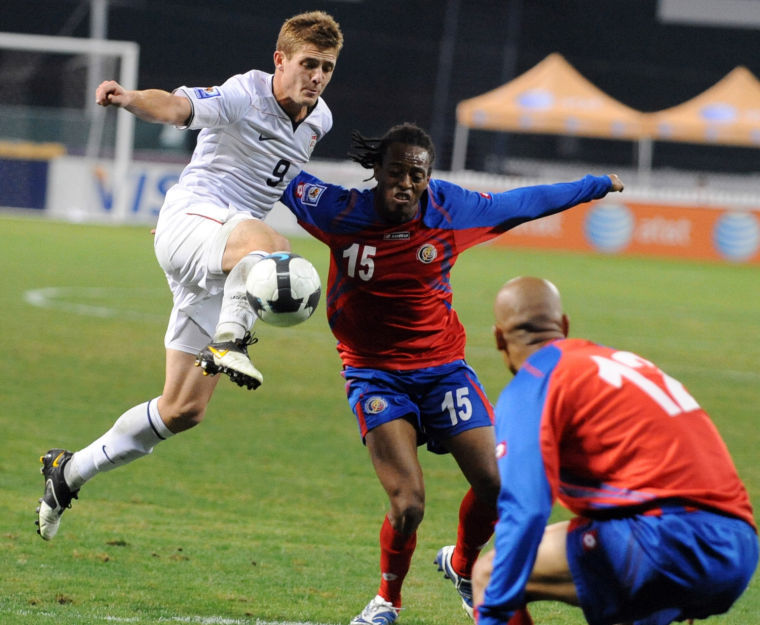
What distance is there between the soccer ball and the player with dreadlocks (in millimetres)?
592

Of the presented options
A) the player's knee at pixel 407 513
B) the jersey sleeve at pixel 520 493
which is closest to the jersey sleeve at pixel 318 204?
the player's knee at pixel 407 513

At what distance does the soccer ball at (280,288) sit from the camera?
481cm

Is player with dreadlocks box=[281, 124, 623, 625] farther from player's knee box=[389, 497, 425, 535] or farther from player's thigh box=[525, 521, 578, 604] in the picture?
player's thigh box=[525, 521, 578, 604]

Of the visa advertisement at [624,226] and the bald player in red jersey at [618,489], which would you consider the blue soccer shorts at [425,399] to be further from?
the visa advertisement at [624,226]

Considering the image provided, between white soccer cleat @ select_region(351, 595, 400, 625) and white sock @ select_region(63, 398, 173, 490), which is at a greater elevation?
white sock @ select_region(63, 398, 173, 490)

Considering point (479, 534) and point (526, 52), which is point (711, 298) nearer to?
point (479, 534)

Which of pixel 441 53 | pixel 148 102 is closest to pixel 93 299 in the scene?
pixel 148 102

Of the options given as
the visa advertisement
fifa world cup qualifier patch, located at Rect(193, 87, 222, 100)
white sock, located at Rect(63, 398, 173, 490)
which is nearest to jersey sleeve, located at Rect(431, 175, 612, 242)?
fifa world cup qualifier patch, located at Rect(193, 87, 222, 100)

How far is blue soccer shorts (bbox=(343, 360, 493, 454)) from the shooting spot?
5289 millimetres

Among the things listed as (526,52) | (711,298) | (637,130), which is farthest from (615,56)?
(711,298)

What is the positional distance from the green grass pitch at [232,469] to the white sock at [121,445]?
1.26ft

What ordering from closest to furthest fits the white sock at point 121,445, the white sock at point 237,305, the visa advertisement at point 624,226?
1. the white sock at point 237,305
2. the white sock at point 121,445
3. the visa advertisement at point 624,226

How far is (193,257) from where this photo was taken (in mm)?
5387

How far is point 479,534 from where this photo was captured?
5.46 meters
